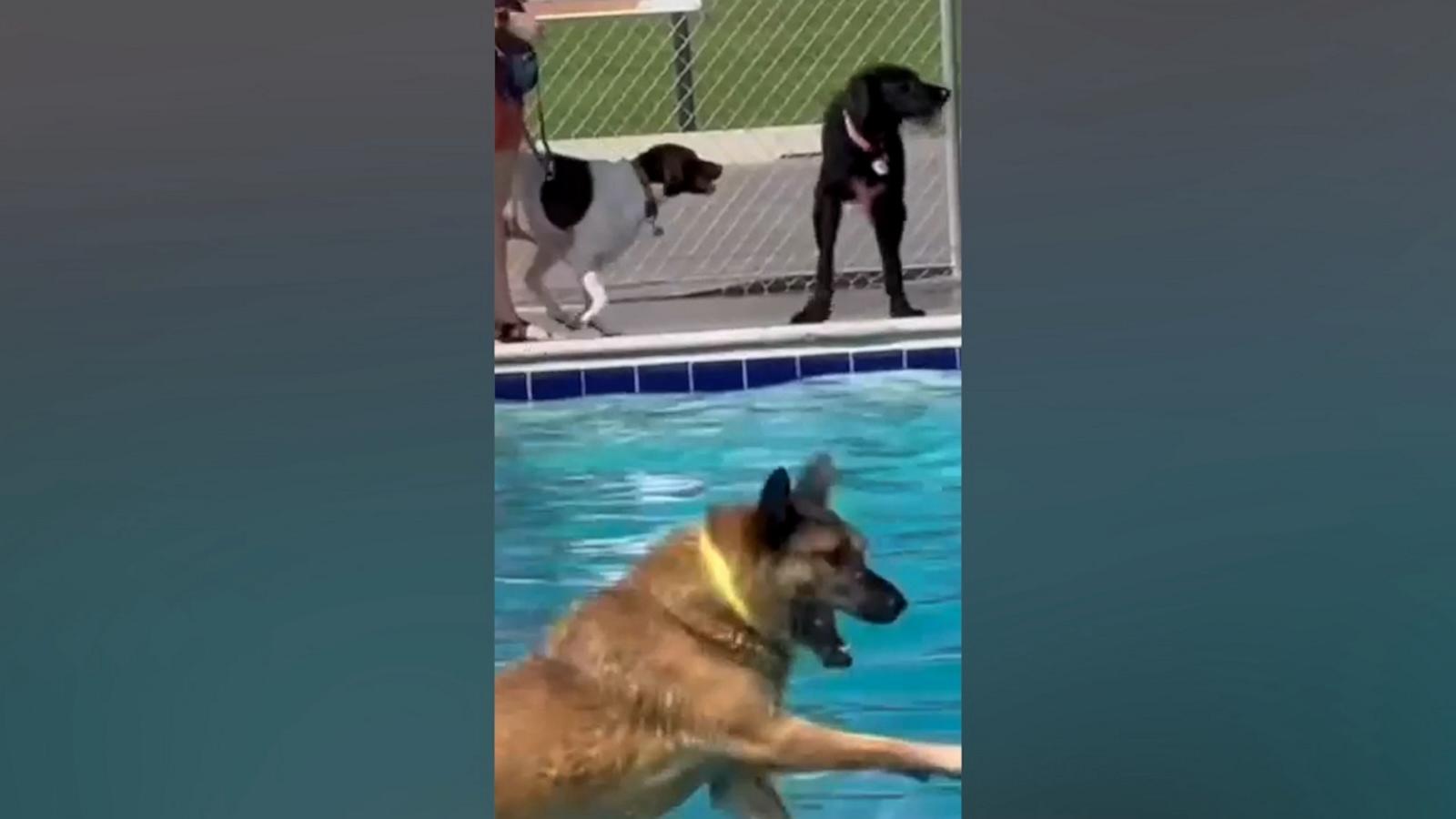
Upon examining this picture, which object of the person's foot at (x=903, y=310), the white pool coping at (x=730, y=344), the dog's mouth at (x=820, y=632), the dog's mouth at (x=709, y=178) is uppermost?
the dog's mouth at (x=709, y=178)

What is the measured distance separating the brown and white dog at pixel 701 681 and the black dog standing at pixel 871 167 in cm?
18

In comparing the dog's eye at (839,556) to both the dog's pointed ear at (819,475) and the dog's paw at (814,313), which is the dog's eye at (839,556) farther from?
the dog's paw at (814,313)

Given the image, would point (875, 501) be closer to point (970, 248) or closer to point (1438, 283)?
point (970, 248)

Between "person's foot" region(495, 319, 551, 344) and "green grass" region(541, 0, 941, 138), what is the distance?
198 mm

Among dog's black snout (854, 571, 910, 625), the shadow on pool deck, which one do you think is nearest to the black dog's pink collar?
the shadow on pool deck

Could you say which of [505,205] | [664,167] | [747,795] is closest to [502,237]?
[505,205]

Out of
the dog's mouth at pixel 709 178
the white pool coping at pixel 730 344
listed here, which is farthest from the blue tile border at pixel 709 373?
the dog's mouth at pixel 709 178

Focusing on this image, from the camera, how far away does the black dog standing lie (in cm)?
156

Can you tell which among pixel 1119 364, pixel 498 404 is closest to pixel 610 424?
pixel 498 404

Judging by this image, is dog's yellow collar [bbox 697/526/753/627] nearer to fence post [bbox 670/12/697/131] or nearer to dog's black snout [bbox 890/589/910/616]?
dog's black snout [bbox 890/589/910/616]

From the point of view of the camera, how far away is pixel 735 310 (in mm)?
1577

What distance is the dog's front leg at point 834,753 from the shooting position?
61.6 inches

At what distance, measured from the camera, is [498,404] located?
155cm

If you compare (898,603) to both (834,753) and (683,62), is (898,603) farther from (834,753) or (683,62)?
(683,62)
